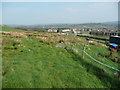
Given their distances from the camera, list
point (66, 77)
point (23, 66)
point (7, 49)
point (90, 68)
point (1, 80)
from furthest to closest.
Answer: point (7, 49) → point (90, 68) → point (23, 66) → point (66, 77) → point (1, 80)

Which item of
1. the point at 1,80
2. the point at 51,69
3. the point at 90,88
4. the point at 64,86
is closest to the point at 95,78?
the point at 90,88

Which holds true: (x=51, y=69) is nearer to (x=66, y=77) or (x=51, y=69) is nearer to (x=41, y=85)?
(x=66, y=77)

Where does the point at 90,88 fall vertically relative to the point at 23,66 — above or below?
below

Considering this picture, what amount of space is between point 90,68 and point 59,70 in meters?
1.82

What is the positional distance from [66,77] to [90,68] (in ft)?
6.00

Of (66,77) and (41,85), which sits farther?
(66,77)

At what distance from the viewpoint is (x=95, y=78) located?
484cm

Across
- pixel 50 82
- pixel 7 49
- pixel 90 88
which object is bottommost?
pixel 90 88

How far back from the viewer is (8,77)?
4.07 meters

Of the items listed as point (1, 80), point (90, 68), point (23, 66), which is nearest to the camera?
point (1, 80)

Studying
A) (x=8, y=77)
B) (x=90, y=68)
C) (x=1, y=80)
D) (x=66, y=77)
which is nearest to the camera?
(x=1, y=80)

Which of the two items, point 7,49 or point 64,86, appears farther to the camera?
point 7,49

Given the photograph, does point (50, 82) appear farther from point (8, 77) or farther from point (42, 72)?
point (8, 77)

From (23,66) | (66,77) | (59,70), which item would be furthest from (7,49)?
(66,77)
